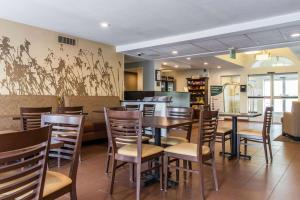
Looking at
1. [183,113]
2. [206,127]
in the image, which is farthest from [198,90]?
[206,127]

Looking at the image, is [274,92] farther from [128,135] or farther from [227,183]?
[128,135]

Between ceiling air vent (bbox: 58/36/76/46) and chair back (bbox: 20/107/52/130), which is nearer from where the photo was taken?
chair back (bbox: 20/107/52/130)

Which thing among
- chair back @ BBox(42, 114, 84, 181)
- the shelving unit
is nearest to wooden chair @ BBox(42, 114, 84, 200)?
chair back @ BBox(42, 114, 84, 181)

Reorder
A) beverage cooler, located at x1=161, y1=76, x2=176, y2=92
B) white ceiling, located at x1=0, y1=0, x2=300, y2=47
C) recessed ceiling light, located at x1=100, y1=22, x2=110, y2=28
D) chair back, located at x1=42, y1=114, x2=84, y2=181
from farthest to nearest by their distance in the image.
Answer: beverage cooler, located at x1=161, y1=76, x2=176, y2=92, recessed ceiling light, located at x1=100, y1=22, x2=110, y2=28, white ceiling, located at x1=0, y1=0, x2=300, y2=47, chair back, located at x1=42, y1=114, x2=84, y2=181

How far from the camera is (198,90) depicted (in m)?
12.6

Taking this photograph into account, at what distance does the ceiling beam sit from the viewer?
4.31 metres

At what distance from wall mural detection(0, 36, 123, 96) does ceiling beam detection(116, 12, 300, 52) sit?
1.13 m

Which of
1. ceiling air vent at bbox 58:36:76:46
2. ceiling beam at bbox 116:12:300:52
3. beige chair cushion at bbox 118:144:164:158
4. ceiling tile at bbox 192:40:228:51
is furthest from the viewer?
ceiling tile at bbox 192:40:228:51

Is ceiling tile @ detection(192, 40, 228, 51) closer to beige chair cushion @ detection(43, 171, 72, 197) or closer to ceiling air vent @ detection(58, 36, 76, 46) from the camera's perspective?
ceiling air vent @ detection(58, 36, 76, 46)

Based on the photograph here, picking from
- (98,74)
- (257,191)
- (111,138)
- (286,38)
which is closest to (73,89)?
(98,74)

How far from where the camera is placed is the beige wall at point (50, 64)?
4730 millimetres

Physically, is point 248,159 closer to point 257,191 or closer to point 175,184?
point 257,191

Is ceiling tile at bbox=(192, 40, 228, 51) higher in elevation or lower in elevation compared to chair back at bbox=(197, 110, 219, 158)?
higher

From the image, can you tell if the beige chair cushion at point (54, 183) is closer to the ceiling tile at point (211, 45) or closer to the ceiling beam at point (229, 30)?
the ceiling beam at point (229, 30)
